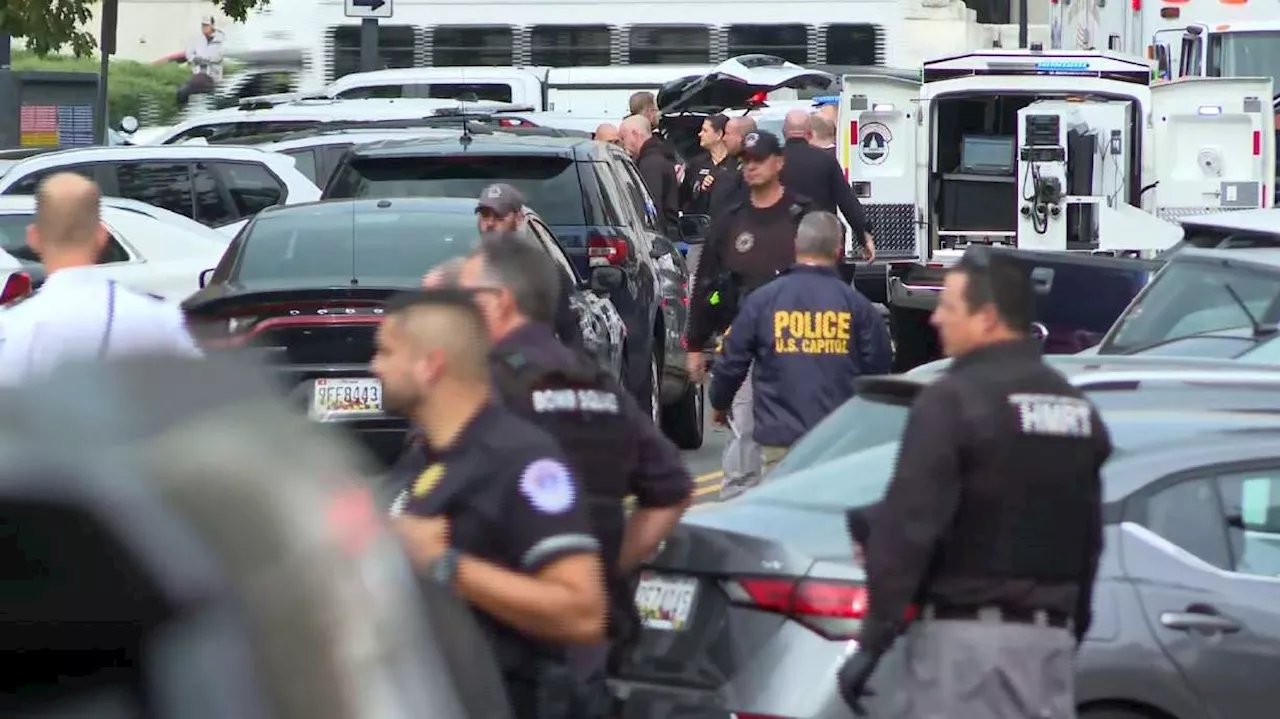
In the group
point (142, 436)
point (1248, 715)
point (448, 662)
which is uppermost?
point (142, 436)

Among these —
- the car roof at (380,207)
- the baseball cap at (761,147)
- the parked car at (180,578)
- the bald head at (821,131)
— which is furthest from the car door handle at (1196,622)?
the bald head at (821,131)

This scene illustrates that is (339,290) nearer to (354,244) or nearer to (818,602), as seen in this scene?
(354,244)

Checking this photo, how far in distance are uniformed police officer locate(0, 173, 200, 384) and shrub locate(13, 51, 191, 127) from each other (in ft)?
118

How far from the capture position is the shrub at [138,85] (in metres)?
43.3

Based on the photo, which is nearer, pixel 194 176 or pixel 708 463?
pixel 708 463

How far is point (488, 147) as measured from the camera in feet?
42.7

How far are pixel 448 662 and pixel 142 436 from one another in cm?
66

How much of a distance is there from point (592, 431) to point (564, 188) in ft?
25.2

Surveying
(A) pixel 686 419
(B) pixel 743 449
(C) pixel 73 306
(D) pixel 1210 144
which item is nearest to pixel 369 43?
(D) pixel 1210 144

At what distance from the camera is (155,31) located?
2393 inches

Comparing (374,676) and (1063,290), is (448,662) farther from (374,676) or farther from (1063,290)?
(1063,290)

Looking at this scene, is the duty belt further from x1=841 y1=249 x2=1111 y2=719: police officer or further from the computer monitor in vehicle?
the computer monitor in vehicle

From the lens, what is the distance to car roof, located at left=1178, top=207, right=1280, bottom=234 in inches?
405

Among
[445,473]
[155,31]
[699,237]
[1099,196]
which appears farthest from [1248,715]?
[155,31]
